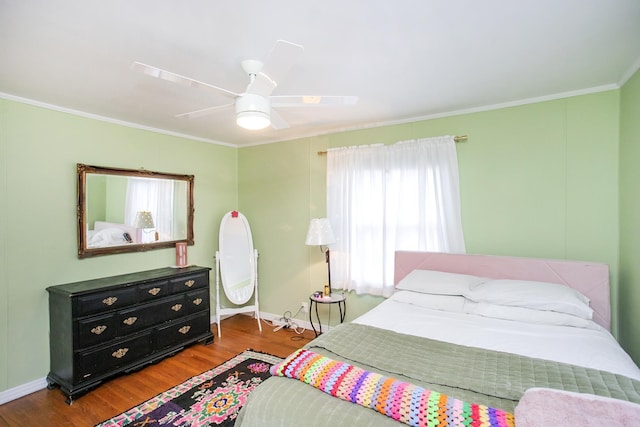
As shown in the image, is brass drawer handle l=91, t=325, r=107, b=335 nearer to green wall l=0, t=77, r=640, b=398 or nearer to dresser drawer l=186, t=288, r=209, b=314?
green wall l=0, t=77, r=640, b=398

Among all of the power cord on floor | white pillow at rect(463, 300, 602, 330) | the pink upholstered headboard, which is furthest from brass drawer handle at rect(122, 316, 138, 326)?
white pillow at rect(463, 300, 602, 330)

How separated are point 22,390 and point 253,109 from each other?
9.99ft

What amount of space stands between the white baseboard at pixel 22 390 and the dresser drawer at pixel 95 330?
0.61 metres

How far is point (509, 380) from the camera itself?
147 centimetres

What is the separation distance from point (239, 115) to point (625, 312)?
3.17m

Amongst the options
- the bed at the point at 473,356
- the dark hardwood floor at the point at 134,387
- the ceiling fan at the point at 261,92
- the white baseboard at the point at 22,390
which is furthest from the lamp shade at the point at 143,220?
the bed at the point at 473,356

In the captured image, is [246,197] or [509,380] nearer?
[509,380]

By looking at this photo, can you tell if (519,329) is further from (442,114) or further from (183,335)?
(183,335)

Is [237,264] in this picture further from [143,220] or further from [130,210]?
[130,210]

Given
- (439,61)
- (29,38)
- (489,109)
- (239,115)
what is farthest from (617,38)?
(29,38)

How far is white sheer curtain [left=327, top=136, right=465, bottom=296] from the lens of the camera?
122 inches

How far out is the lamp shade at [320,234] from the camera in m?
3.38

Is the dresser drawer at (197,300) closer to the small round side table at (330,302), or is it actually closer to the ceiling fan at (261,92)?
the small round side table at (330,302)

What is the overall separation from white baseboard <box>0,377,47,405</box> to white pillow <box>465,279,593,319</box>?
12.2 ft
